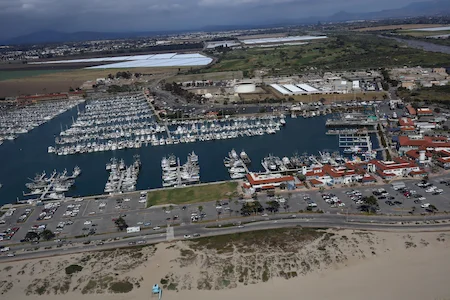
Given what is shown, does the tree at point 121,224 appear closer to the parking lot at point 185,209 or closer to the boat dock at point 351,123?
the parking lot at point 185,209

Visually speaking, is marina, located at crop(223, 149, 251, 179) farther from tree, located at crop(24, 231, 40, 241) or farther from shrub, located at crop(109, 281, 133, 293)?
tree, located at crop(24, 231, 40, 241)

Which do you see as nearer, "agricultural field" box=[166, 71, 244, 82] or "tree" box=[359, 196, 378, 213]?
"tree" box=[359, 196, 378, 213]

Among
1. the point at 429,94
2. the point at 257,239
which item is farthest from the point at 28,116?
the point at 429,94

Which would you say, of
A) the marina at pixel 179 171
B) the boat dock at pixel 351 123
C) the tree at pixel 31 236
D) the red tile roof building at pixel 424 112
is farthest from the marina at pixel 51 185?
the red tile roof building at pixel 424 112

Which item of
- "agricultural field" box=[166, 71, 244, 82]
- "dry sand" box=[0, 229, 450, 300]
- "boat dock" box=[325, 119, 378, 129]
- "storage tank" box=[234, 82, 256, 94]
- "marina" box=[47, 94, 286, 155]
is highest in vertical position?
"agricultural field" box=[166, 71, 244, 82]

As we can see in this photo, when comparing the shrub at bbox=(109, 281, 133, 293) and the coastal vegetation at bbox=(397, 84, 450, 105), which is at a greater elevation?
the coastal vegetation at bbox=(397, 84, 450, 105)

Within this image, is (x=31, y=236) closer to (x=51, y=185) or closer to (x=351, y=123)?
(x=51, y=185)

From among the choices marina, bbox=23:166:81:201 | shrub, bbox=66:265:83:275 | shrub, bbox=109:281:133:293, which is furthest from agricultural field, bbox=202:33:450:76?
shrub, bbox=109:281:133:293
